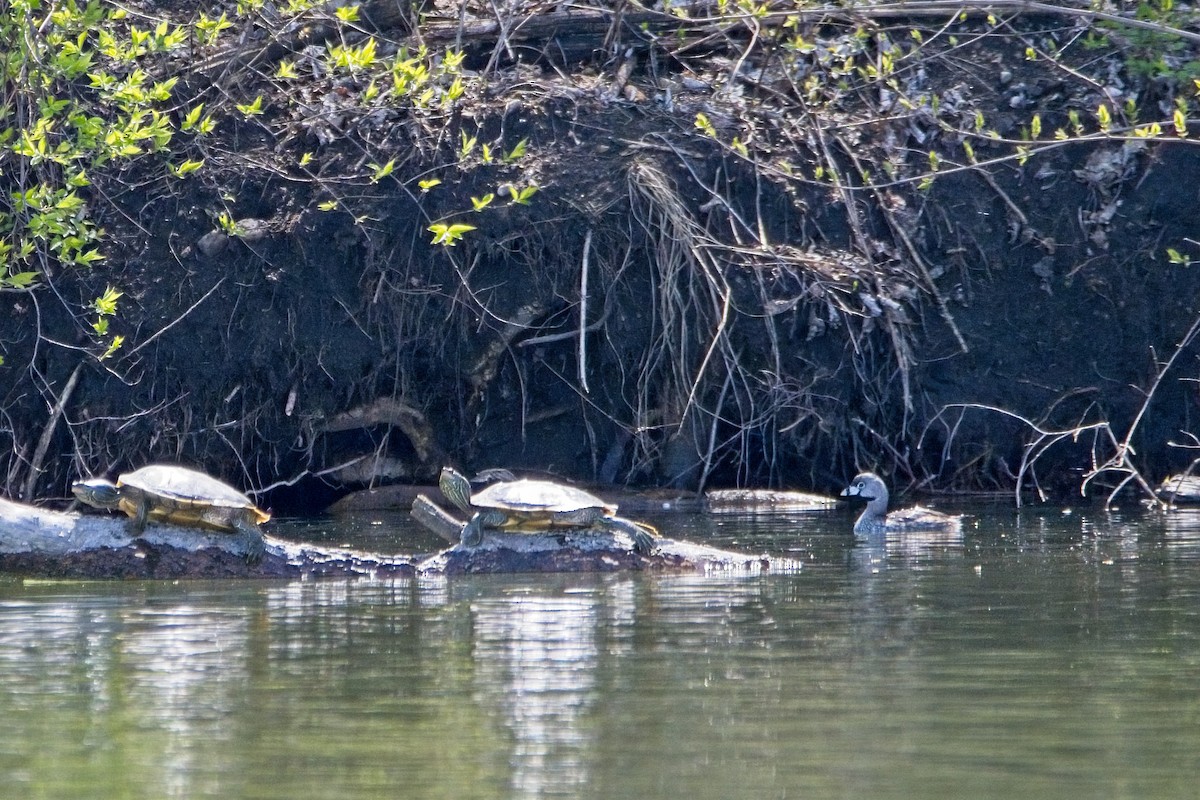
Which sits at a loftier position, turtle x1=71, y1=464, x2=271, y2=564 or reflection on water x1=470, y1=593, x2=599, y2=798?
turtle x1=71, y1=464, x2=271, y2=564

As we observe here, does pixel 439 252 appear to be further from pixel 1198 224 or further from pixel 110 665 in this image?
pixel 110 665

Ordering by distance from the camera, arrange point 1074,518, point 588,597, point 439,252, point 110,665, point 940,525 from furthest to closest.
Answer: point 439,252, point 1074,518, point 940,525, point 588,597, point 110,665

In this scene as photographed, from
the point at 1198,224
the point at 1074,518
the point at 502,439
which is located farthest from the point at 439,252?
the point at 1198,224

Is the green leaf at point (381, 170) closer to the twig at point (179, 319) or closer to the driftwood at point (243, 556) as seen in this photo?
the twig at point (179, 319)

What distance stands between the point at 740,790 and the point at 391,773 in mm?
878

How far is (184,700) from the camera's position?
500cm

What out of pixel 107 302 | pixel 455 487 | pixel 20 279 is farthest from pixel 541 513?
pixel 20 279

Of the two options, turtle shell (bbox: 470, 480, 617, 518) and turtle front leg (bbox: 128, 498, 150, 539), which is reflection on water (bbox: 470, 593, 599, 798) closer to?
turtle shell (bbox: 470, 480, 617, 518)

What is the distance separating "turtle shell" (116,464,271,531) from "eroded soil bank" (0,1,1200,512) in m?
3.91

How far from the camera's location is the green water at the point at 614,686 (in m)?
4.07

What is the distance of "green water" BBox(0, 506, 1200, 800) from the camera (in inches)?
160

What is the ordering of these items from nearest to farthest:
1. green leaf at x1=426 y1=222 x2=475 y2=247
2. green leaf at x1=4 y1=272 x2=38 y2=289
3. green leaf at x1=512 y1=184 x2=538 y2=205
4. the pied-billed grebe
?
1. the pied-billed grebe
2. green leaf at x1=4 y1=272 x2=38 y2=289
3. green leaf at x1=426 y1=222 x2=475 y2=247
4. green leaf at x1=512 y1=184 x2=538 y2=205

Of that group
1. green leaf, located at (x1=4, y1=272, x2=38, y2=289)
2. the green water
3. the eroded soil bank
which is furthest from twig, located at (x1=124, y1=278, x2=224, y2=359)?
the green water

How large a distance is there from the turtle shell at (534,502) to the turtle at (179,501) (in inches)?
45.4
